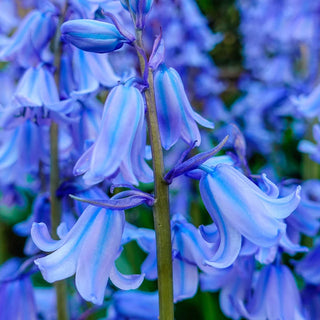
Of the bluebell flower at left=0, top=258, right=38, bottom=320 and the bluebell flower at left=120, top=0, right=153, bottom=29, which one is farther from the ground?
the bluebell flower at left=120, top=0, right=153, bottom=29

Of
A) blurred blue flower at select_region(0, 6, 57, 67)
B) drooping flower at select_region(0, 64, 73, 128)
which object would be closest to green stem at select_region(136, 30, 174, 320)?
drooping flower at select_region(0, 64, 73, 128)

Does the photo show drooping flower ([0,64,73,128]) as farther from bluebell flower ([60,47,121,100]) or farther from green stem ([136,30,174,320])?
green stem ([136,30,174,320])

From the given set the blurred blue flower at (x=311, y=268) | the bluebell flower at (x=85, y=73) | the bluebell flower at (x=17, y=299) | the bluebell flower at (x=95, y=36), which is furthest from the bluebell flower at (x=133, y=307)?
the bluebell flower at (x=95, y=36)

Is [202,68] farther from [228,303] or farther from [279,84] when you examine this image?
[228,303]

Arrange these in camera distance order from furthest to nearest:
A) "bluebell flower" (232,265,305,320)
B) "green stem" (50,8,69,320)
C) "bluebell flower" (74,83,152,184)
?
"green stem" (50,8,69,320) < "bluebell flower" (232,265,305,320) < "bluebell flower" (74,83,152,184)

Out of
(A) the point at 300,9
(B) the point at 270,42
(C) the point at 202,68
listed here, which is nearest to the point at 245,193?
(C) the point at 202,68

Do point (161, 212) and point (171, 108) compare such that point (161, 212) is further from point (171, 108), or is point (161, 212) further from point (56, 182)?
point (56, 182)

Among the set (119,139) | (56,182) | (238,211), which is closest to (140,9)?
(119,139)
